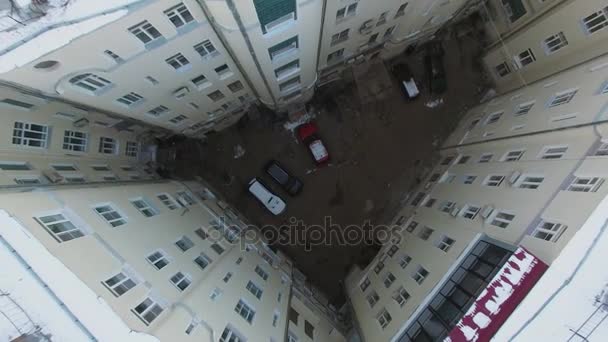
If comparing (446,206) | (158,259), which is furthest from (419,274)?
(158,259)

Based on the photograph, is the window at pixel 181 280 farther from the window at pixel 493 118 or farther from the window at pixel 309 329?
the window at pixel 493 118

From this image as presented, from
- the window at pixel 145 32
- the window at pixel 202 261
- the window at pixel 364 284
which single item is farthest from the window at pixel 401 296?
the window at pixel 145 32

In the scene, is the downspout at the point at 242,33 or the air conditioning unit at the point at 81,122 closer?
the downspout at the point at 242,33

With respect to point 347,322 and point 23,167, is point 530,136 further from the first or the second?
point 23,167

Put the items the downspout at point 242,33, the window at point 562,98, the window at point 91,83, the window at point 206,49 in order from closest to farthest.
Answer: the downspout at point 242,33
the window at point 91,83
the window at point 206,49
the window at point 562,98

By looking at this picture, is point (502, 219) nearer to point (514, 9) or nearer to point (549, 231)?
point (549, 231)

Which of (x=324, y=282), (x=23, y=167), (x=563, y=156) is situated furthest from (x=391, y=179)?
(x=23, y=167)

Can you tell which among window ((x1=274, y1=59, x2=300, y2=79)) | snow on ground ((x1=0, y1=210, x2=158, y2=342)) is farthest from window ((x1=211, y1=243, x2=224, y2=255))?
window ((x1=274, y1=59, x2=300, y2=79))
